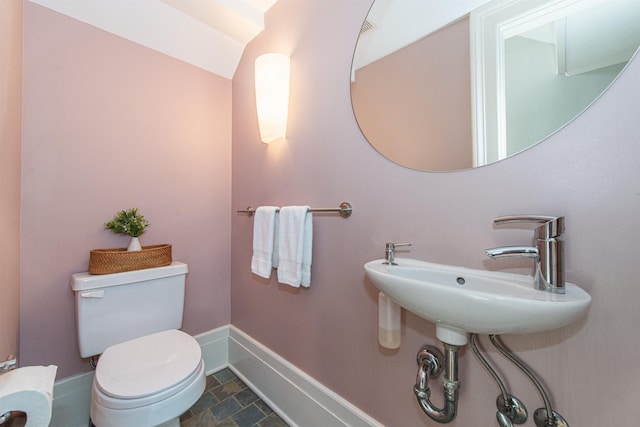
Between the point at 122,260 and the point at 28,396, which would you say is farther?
the point at 122,260

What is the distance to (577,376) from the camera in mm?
649

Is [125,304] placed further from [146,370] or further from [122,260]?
[146,370]

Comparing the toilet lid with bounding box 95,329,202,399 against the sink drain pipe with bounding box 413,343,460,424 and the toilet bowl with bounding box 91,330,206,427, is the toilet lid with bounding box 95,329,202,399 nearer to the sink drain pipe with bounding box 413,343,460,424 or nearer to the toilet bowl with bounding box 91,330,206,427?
the toilet bowl with bounding box 91,330,206,427

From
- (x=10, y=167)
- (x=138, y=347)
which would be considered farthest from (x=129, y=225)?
(x=138, y=347)

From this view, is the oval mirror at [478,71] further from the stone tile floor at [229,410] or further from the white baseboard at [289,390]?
the stone tile floor at [229,410]

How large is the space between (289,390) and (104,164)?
1542 mm

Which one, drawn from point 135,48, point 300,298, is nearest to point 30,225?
point 135,48

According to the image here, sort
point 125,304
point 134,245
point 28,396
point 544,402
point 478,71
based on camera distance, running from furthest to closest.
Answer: point 134,245 < point 125,304 < point 478,71 < point 544,402 < point 28,396

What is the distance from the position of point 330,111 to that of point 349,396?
4.19 ft

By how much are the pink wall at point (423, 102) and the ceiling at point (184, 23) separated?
95cm

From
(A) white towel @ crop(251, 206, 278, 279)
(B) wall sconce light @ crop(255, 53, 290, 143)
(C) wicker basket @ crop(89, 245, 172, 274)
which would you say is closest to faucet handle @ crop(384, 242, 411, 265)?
(A) white towel @ crop(251, 206, 278, 279)

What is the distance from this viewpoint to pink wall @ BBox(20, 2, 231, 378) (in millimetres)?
1205

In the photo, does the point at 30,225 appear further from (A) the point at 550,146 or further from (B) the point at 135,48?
(A) the point at 550,146

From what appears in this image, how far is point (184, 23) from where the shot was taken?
1.53 m
